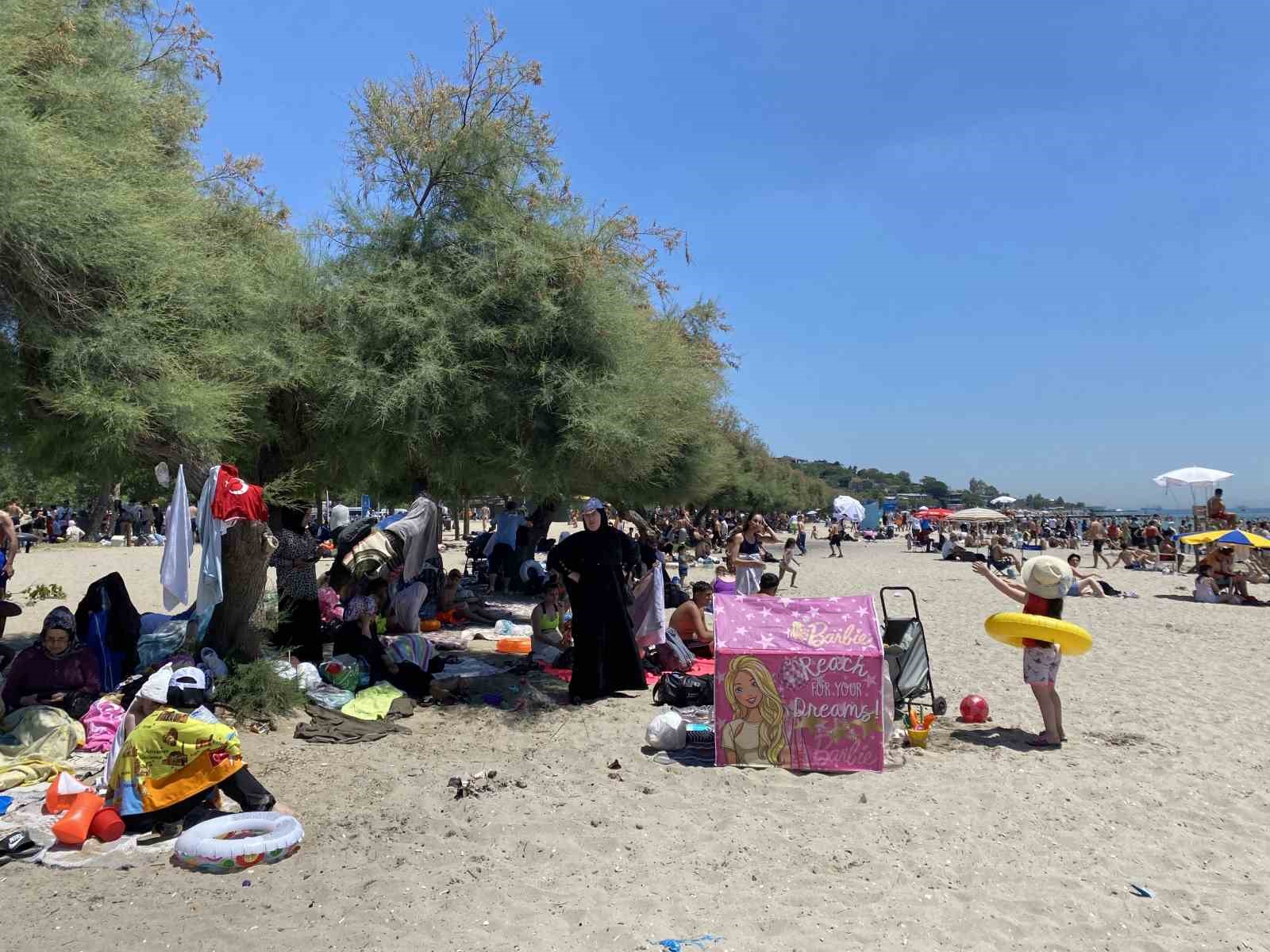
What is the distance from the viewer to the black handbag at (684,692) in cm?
748

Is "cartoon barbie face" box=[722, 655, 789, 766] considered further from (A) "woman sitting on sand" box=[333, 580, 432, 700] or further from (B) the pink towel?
(B) the pink towel

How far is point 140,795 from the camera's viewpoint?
4.85 m

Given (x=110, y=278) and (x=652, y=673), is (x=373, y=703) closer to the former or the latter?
(x=652, y=673)

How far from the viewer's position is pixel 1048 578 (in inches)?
261

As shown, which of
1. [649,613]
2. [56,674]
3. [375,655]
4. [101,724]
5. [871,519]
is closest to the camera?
[101,724]

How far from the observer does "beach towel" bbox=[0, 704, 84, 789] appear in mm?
5551

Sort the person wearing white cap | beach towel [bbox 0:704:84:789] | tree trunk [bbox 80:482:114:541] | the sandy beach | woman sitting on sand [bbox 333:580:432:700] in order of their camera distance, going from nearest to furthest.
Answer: the sandy beach, the person wearing white cap, beach towel [bbox 0:704:84:789], woman sitting on sand [bbox 333:580:432:700], tree trunk [bbox 80:482:114:541]

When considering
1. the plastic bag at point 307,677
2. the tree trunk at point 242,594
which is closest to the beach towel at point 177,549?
the tree trunk at point 242,594

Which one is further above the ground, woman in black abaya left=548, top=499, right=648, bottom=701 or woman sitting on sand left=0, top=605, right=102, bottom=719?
woman in black abaya left=548, top=499, right=648, bottom=701

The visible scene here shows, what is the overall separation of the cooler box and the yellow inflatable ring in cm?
110

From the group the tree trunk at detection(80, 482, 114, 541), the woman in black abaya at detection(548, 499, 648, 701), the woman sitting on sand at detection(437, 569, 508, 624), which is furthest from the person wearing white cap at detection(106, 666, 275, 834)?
the tree trunk at detection(80, 482, 114, 541)

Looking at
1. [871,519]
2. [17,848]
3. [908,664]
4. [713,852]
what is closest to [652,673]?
[908,664]

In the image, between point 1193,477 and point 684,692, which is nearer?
point 684,692

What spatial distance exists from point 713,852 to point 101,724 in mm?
4585
